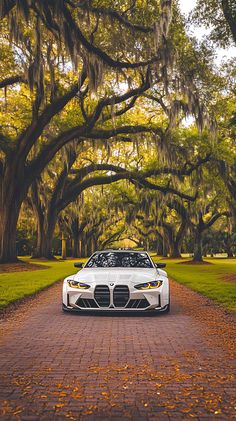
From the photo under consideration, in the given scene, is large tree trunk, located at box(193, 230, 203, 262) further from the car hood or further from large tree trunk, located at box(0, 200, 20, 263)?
the car hood

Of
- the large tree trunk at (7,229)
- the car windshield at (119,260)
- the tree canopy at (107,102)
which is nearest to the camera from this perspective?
the car windshield at (119,260)

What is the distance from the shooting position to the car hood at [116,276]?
893 centimetres

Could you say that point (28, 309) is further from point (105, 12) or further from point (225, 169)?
point (225, 169)

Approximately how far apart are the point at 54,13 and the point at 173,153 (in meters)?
15.4

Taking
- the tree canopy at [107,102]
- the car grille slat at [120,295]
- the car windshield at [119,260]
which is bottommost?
the car grille slat at [120,295]

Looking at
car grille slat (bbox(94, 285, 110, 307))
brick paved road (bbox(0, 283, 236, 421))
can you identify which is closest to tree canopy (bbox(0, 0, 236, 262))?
car grille slat (bbox(94, 285, 110, 307))

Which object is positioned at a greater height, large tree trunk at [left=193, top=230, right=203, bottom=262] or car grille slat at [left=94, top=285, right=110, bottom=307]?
large tree trunk at [left=193, top=230, right=203, bottom=262]

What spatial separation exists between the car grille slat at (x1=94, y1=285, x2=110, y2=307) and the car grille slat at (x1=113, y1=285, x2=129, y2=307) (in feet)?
0.44

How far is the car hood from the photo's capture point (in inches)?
351

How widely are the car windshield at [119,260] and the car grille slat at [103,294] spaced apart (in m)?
1.47

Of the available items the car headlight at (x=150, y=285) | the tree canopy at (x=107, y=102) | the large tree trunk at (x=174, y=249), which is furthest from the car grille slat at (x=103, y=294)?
the large tree trunk at (x=174, y=249)

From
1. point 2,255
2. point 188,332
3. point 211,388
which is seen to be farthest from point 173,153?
point 211,388

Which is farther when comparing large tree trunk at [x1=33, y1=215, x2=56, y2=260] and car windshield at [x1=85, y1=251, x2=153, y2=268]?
large tree trunk at [x1=33, y1=215, x2=56, y2=260]

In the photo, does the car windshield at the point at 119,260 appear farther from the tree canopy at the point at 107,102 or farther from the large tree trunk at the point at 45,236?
the large tree trunk at the point at 45,236
